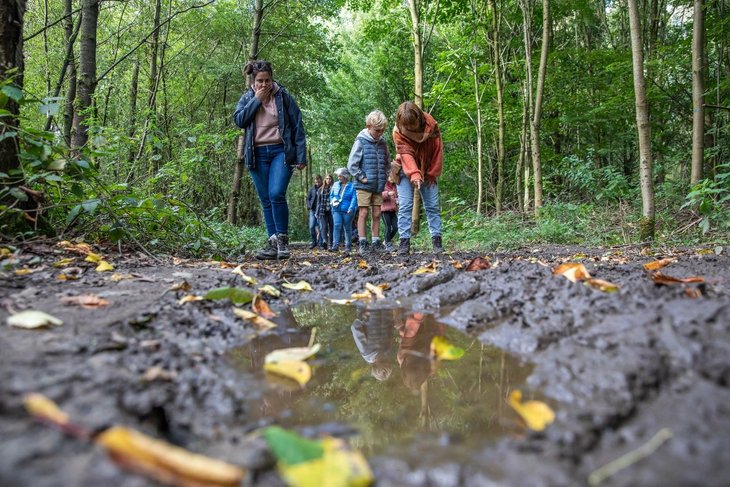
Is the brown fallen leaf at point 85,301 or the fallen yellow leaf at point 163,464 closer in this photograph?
the fallen yellow leaf at point 163,464

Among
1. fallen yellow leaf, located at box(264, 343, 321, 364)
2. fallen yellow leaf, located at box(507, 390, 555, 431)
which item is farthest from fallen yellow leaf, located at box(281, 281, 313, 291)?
fallen yellow leaf, located at box(507, 390, 555, 431)

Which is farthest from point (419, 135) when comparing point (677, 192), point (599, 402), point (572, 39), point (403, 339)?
point (572, 39)

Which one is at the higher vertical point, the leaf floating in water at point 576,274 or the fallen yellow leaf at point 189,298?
the fallen yellow leaf at point 189,298

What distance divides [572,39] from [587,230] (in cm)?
1150

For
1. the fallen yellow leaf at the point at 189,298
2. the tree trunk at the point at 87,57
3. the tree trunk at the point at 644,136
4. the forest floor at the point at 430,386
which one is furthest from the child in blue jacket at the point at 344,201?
the forest floor at the point at 430,386

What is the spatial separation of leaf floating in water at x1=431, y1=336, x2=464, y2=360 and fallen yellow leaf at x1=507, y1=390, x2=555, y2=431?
1.29 ft

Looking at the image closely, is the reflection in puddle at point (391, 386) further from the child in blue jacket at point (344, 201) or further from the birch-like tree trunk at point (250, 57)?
the birch-like tree trunk at point (250, 57)

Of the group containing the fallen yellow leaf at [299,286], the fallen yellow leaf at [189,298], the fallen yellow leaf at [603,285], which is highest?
the fallen yellow leaf at [189,298]

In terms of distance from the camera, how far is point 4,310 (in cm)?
155

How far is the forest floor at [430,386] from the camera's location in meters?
0.76

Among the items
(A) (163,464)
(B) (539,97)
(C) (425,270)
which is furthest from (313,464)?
(B) (539,97)

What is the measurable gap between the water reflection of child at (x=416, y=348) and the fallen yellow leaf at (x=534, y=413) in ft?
1.03

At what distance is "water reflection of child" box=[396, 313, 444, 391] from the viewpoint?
1.39m

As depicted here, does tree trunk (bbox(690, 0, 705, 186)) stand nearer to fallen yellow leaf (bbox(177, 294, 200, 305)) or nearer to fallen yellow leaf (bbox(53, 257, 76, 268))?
fallen yellow leaf (bbox(177, 294, 200, 305))
